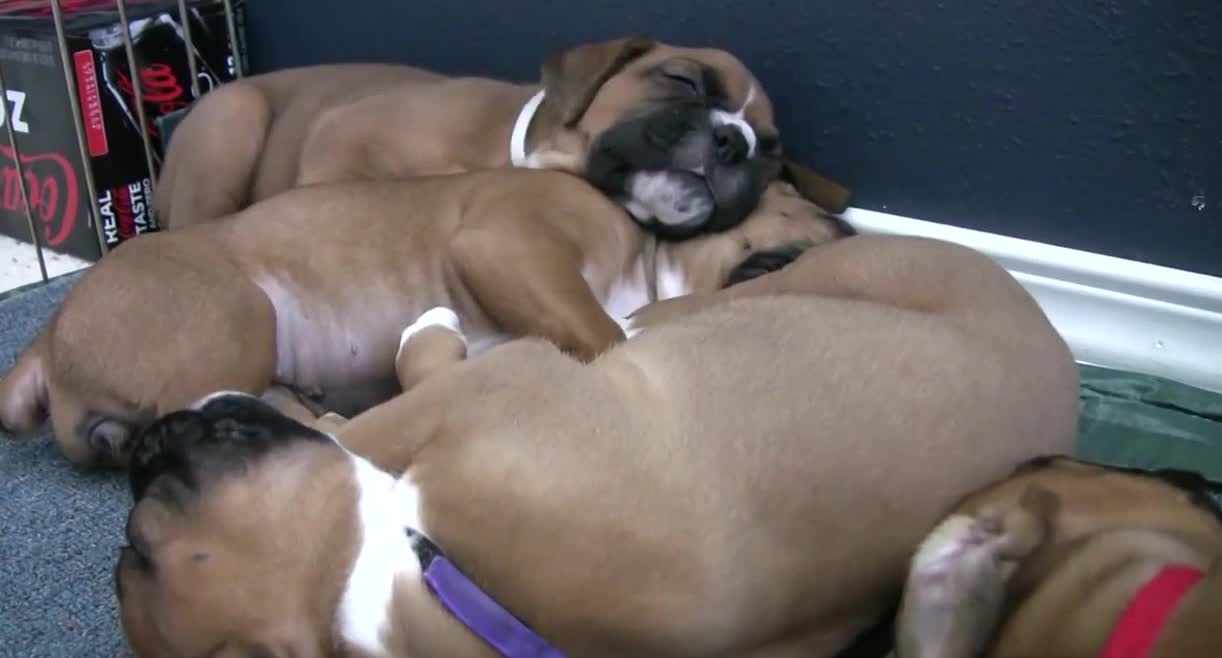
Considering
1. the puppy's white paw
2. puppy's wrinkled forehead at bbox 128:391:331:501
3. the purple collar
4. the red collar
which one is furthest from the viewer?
the puppy's white paw

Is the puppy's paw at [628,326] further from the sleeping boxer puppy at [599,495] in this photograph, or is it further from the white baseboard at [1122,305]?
the white baseboard at [1122,305]

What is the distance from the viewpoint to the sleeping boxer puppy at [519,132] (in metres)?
2.13

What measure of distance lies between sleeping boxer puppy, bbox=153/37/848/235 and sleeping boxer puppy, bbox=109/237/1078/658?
679 millimetres

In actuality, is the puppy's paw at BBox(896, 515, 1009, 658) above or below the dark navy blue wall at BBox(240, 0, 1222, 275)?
below

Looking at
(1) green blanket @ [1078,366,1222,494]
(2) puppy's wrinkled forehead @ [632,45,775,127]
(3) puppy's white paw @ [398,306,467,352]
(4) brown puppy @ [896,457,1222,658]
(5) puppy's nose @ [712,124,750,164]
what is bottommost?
(1) green blanket @ [1078,366,1222,494]

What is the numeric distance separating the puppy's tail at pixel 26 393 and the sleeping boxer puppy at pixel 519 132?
2.50 feet

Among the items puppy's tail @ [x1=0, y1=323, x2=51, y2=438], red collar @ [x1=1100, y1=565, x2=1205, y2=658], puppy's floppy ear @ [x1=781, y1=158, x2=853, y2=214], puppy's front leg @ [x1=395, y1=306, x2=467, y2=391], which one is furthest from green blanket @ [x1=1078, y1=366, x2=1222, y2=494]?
puppy's tail @ [x1=0, y1=323, x2=51, y2=438]

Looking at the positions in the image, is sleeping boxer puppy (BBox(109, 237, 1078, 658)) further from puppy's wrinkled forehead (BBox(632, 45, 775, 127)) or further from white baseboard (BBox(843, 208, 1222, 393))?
puppy's wrinkled forehead (BBox(632, 45, 775, 127))

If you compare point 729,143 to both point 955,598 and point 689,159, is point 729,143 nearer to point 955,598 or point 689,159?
point 689,159

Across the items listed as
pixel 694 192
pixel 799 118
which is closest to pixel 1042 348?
pixel 694 192

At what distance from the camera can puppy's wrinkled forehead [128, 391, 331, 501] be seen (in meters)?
1.25

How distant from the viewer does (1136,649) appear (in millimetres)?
891

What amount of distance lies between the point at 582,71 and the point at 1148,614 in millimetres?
1532

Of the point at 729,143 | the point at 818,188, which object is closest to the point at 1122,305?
the point at 818,188
